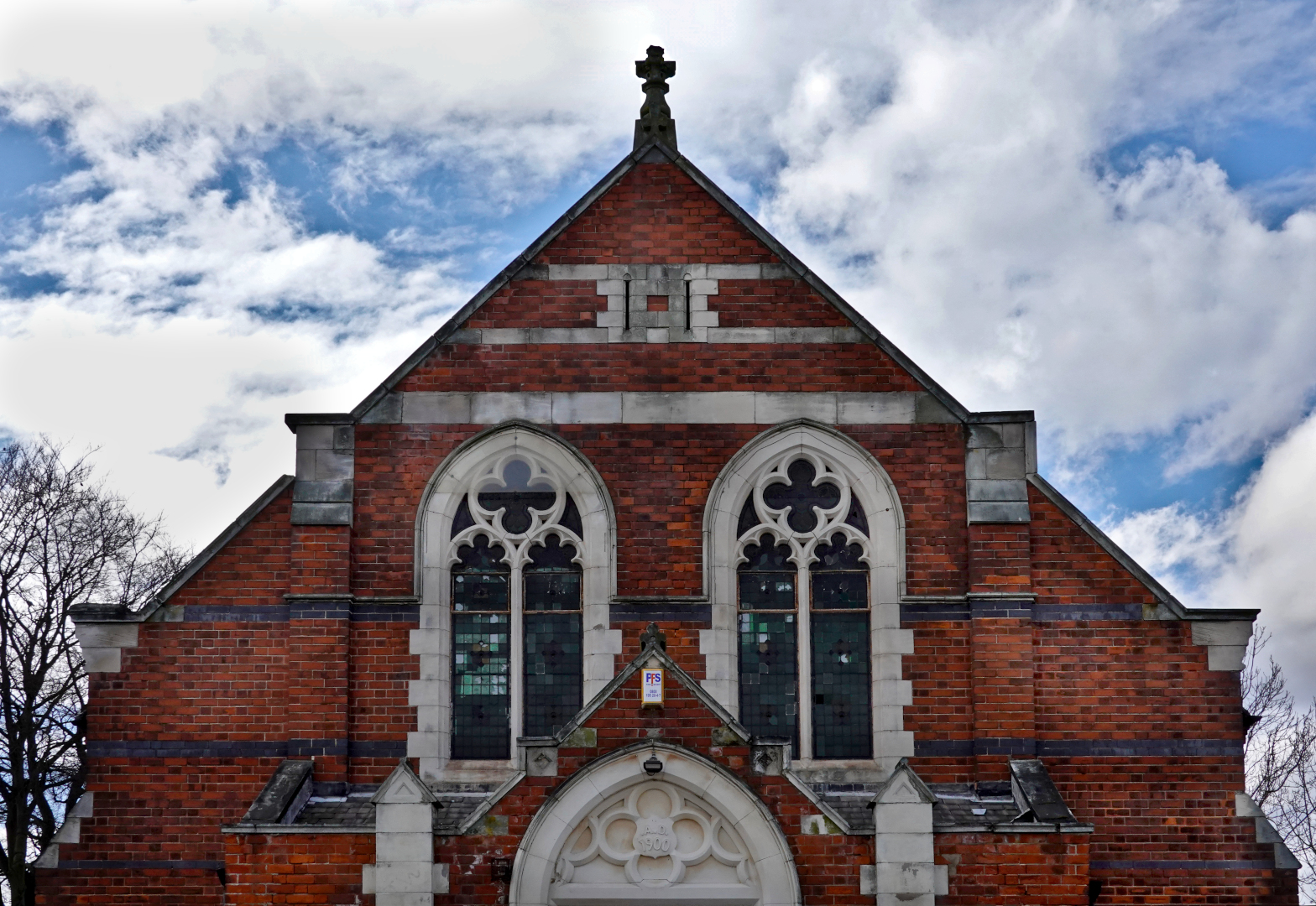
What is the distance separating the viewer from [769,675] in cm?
1750

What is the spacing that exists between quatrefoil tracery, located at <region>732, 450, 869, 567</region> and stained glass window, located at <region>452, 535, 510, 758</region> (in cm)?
267

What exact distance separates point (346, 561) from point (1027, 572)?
7406mm

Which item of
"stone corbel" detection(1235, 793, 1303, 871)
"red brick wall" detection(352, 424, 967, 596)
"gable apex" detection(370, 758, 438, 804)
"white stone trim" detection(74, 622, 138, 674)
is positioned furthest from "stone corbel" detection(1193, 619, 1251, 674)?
"white stone trim" detection(74, 622, 138, 674)

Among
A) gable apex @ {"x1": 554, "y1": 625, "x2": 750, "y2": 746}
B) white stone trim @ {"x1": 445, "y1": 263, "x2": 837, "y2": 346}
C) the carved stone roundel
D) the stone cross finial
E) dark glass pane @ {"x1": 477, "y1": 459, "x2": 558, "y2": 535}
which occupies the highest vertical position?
the stone cross finial

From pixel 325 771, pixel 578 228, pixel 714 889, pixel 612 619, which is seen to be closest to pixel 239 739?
pixel 325 771

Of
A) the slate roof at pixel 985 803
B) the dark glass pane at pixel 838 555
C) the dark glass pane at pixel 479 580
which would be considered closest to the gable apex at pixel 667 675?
the slate roof at pixel 985 803

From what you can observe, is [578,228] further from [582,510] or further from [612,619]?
[612,619]

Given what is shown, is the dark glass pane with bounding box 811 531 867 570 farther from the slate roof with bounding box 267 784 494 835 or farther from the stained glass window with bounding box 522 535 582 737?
the slate roof with bounding box 267 784 494 835

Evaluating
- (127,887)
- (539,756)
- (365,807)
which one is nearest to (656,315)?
(539,756)

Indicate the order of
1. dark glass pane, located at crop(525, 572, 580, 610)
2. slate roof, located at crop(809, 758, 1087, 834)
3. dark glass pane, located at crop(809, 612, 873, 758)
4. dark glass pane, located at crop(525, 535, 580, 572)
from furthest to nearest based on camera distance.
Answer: dark glass pane, located at crop(525, 535, 580, 572) → dark glass pane, located at crop(525, 572, 580, 610) → dark glass pane, located at crop(809, 612, 873, 758) → slate roof, located at crop(809, 758, 1087, 834)

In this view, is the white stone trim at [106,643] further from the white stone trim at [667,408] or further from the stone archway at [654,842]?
the stone archway at [654,842]

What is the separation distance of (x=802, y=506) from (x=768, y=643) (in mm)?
1580

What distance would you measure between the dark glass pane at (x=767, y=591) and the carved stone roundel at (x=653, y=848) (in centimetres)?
289

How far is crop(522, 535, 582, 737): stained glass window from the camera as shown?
57.0 feet
